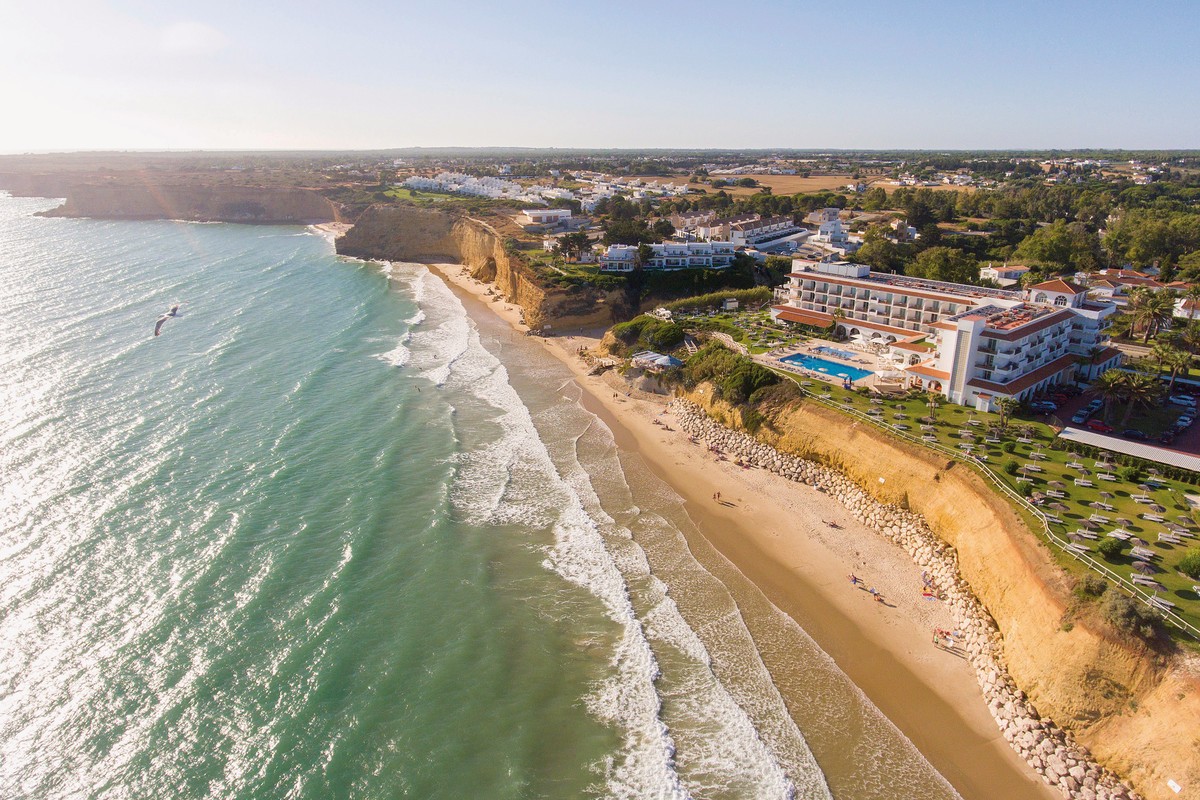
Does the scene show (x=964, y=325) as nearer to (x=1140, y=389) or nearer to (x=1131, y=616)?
(x=1140, y=389)

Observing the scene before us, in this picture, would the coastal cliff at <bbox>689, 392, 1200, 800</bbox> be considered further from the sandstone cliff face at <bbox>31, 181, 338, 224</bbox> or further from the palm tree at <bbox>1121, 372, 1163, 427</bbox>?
the sandstone cliff face at <bbox>31, 181, 338, 224</bbox>

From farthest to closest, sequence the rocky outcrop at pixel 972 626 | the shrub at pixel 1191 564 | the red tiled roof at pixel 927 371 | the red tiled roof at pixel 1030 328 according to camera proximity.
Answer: the red tiled roof at pixel 927 371, the red tiled roof at pixel 1030 328, the shrub at pixel 1191 564, the rocky outcrop at pixel 972 626

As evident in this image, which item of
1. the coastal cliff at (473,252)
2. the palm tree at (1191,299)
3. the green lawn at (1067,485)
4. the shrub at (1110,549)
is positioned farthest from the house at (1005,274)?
the shrub at (1110,549)

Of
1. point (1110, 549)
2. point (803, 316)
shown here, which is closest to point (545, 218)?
point (803, 316)

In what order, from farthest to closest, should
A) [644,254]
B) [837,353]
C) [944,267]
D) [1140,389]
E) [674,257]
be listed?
[674,257] → [644,254] → [944,267] → [837,353] → [1140,389]

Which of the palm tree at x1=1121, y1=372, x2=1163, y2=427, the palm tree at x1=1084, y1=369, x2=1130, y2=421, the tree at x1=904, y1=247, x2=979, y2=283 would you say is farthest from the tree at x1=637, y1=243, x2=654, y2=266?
the palm tree at x1=1121, y1=372, x2=1163, y2=427

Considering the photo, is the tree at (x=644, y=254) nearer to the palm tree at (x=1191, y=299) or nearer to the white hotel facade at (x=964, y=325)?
the white hotel facade at (x=964, y=325)

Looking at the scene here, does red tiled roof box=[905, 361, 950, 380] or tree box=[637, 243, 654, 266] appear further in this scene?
tree box=[637, 243, 654, 266]
